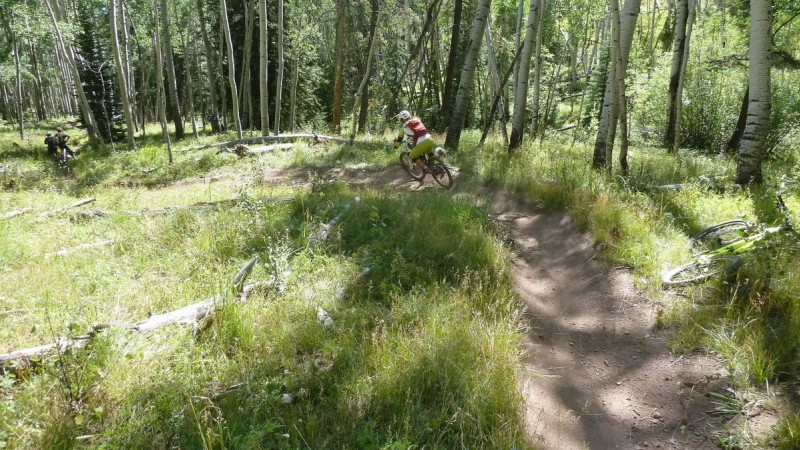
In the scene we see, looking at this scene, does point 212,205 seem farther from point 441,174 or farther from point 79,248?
point 441,174

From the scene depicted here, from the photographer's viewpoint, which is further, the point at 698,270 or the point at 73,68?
the point at 73,68

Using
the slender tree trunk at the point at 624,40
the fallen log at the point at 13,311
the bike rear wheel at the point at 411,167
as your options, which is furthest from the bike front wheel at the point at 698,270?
the fallen log at the point at 13,311

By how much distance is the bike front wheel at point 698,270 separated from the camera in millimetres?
4629

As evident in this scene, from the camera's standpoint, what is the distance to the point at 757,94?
7.30 meters

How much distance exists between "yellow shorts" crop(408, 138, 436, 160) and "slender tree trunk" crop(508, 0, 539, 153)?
3.66 meters

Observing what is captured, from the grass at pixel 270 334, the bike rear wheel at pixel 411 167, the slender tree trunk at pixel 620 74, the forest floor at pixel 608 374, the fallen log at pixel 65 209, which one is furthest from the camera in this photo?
the bike rear wheel at pixel 411 167

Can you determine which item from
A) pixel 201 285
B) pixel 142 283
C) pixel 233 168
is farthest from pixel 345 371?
pixel 233 168

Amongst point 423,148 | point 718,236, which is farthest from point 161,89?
point 718,236

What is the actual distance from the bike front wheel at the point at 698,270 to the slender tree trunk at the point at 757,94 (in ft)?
13.1

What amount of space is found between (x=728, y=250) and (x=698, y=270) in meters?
0.39

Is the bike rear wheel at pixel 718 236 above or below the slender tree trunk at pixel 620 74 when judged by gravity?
below

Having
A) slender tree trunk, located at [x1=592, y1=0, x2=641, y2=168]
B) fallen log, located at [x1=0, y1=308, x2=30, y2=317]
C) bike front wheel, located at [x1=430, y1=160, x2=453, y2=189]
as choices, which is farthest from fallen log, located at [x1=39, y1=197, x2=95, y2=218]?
slender tree trunk, located at [x1=592, y1=0, x2=641, y2=168]

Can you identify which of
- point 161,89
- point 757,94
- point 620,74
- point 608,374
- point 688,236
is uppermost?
point 161,89

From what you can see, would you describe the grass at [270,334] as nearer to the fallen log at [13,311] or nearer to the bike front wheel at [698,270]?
the fallen log at [13,311]
